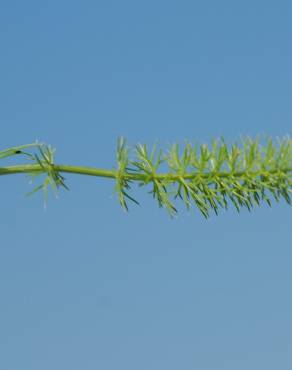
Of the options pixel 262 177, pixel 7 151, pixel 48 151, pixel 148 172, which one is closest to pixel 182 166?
pixel 148 172

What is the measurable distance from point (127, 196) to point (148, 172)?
0.08 m

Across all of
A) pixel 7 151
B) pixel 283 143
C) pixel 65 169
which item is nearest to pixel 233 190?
pixel 283 143

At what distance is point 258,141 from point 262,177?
0.10 metres

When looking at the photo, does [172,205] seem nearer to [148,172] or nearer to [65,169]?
[148,172]

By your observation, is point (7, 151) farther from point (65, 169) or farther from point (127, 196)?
point (127, 196)

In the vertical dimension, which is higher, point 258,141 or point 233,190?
point 258,141

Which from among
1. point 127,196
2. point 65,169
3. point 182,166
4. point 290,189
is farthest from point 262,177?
point 65,169

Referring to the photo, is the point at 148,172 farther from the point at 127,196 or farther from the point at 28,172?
the point at 28,172

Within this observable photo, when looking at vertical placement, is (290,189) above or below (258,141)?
below

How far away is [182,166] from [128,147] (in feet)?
0.48

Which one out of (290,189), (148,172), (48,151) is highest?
(48,151)

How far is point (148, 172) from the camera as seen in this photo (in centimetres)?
103

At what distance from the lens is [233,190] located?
104cm

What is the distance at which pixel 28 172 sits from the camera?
1025 mm
